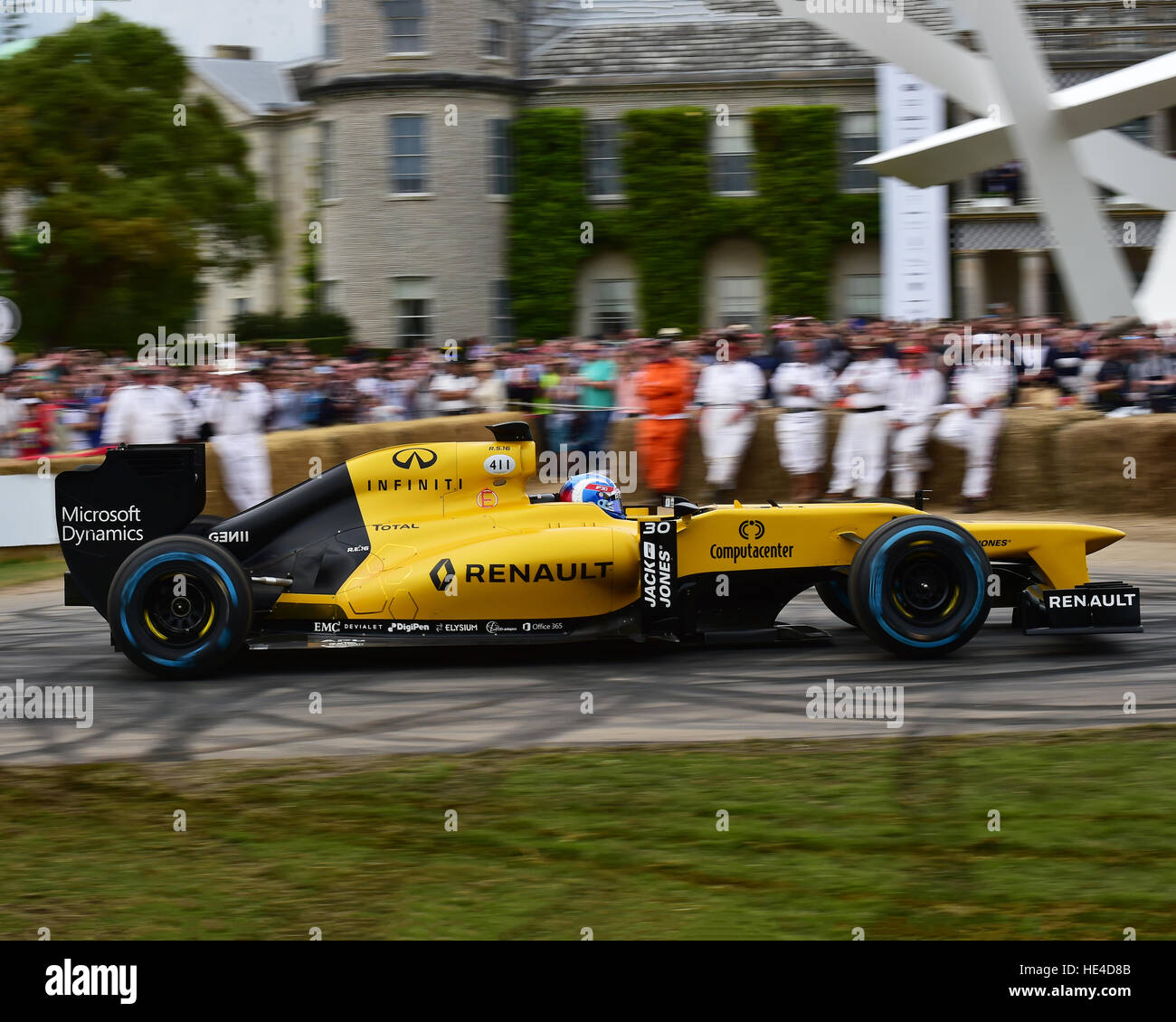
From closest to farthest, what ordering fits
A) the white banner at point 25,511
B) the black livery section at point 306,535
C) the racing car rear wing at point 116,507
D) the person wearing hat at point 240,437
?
the black livery section at point 306,535, the racing car rear wing at point 116,507, the white banner at point 25,511, the person wearing hat at point 240,437

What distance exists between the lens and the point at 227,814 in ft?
19.6

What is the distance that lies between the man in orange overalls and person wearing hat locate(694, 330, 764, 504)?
0.69 ft

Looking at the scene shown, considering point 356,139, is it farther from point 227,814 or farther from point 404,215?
point 227,814

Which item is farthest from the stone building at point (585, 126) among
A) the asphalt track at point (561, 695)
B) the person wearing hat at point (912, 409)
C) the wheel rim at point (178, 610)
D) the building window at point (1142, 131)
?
the wheel rim at point (178, 610)

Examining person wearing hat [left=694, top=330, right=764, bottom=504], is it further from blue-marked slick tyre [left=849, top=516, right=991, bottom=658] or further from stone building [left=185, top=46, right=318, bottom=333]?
stone building [left=185, top=46, right=318, bottom=333]

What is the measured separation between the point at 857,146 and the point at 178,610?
92.8 ft

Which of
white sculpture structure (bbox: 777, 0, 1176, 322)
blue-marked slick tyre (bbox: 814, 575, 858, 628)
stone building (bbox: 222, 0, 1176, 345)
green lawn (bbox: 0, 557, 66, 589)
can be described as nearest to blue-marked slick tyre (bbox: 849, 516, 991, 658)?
blue-marked slick tyre (bbox: 814, 575, 858, 628)

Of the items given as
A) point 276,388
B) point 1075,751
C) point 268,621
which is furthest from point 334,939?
point 276,388

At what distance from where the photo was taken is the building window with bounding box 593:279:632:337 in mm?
34219

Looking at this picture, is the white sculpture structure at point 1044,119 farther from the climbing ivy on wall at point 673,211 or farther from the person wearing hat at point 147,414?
the person wearing hat at point 147,414

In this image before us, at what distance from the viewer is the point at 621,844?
5469 millimetres

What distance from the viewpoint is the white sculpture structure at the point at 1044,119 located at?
21.2m

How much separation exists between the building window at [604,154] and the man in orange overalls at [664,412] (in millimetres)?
19403
